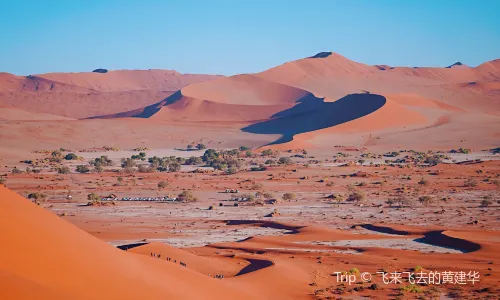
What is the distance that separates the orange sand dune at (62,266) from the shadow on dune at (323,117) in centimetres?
8107

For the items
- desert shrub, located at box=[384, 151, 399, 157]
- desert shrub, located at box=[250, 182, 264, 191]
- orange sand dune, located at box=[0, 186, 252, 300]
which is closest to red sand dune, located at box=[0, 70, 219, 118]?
desert shrub, located at box=[384, 151, 399, 157]

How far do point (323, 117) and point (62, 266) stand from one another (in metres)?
93.1

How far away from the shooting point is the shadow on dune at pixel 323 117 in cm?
9544

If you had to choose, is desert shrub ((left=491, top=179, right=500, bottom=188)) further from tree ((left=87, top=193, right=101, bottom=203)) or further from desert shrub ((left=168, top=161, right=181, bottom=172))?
desert shrub ((left=168, top=161, right=181, bottom=172))

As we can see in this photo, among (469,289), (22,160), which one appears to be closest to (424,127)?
(22,160)

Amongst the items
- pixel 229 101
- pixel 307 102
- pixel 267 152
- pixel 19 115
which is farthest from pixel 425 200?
pixel 19 115

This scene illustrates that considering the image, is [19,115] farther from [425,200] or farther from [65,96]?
[425,200]

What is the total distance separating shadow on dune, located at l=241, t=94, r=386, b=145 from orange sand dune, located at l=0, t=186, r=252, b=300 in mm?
81071

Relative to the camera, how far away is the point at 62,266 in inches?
341

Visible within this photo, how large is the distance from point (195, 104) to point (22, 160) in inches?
2571

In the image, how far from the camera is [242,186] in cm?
3828

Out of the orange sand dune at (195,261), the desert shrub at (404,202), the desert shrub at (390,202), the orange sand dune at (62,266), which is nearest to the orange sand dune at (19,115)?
the desert shrub at (390,202)

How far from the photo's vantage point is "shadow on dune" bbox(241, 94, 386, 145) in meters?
95.4

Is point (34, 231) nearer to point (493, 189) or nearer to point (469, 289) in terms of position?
point (469, 289)
